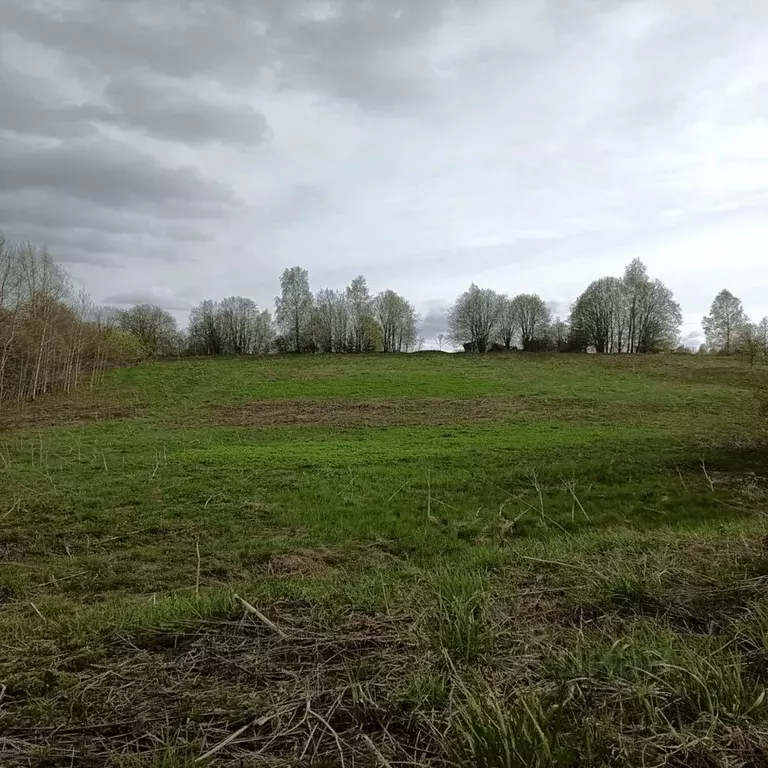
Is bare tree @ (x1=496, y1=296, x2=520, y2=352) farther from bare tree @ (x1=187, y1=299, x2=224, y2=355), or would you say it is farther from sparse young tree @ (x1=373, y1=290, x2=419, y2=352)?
bare tree @ (x1=187, y1=299, x2=224, y2=355)

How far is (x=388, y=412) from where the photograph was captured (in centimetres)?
2834

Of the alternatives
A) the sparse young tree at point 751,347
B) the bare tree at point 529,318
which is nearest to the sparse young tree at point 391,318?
the bare tree at point 529,318

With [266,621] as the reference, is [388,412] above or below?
below

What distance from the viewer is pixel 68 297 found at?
133ft

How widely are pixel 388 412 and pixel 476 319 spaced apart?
161ft

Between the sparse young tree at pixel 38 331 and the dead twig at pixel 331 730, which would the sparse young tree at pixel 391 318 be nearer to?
the sparse young tree at pixel 38 331

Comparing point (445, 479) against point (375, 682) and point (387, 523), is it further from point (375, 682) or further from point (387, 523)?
point (375, 682)

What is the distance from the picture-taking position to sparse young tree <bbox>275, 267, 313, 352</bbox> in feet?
231

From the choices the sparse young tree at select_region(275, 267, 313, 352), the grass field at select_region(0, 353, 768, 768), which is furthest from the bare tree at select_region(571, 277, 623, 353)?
the grass field at select_region(0, 353, 768, 768)

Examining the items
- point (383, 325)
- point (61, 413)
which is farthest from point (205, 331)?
point (61, 413)

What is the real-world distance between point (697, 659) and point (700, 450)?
17490mm

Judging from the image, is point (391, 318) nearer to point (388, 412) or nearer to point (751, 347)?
point (388, 412)

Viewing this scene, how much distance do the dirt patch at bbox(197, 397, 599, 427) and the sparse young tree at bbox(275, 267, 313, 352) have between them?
3878 cm

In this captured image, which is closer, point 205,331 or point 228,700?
point 228,700
